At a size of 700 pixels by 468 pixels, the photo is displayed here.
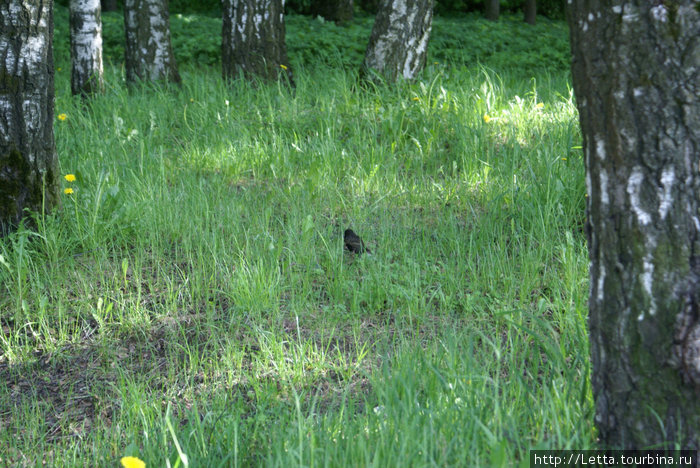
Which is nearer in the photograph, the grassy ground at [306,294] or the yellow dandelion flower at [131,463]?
the yellow dandelion flower at [131,463]

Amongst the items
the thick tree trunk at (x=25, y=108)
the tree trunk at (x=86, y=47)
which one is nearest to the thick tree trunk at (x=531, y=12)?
the tree trunk at (x=86, y=47)

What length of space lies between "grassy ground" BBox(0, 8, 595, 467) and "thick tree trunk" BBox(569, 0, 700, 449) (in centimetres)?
24

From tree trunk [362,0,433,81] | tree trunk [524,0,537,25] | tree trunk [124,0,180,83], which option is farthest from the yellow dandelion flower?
tree trunk [524,0,537,25]

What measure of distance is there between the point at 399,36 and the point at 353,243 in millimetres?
3168

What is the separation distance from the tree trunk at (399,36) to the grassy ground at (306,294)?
3.09 feet

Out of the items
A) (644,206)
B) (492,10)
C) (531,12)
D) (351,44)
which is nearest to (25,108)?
(644,206)

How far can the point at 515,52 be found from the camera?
11414mm

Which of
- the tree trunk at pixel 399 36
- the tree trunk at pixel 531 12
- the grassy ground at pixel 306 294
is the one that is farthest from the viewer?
the tree trunk at pixel 531 12

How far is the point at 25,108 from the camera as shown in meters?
3.44

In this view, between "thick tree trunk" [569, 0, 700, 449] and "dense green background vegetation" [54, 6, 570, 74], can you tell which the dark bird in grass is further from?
"dense green background vegetation" [54, 6, 570, 74]

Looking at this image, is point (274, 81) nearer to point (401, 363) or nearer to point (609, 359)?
point (401, 363)

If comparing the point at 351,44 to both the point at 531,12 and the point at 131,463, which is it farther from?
the point at 131,463

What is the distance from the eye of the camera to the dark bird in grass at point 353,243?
11.4 feet

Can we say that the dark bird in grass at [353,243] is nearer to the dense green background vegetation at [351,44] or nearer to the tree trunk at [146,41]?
the tree trunk at [146,41]
